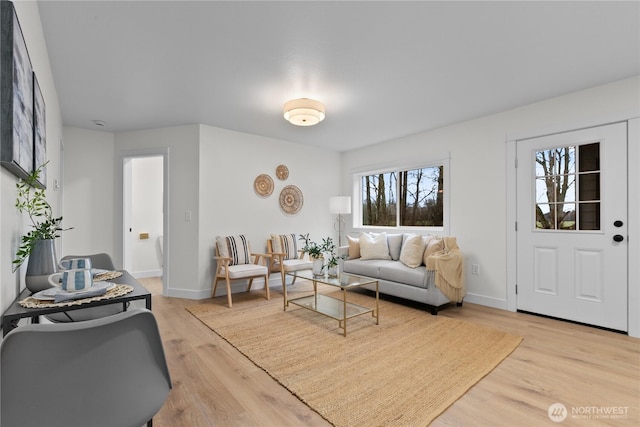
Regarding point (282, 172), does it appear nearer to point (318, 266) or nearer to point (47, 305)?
point (318, 266)

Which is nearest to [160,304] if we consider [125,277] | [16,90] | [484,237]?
[125,277]

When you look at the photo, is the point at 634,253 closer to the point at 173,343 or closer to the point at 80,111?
the point at 173,343

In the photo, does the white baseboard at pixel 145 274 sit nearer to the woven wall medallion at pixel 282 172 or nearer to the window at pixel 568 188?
the woven wall medallion at pixel 282 172

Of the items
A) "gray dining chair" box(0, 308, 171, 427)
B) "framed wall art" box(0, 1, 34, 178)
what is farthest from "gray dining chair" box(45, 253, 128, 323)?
"gray dining chair" box(0, 308, 171, 427)

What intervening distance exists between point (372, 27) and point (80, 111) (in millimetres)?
3554

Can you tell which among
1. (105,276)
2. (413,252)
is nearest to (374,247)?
(413,252)

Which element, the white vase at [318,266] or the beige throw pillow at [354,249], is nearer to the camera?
the white vase at [318,266]

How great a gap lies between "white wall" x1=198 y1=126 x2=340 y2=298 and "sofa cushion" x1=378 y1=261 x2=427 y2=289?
1790 mm

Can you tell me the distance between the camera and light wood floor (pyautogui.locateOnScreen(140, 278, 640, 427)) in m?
1.68

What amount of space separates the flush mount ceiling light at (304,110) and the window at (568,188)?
2.51 meters

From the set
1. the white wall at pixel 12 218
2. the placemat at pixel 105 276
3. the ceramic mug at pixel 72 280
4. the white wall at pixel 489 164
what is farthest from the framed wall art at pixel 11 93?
the white wall at pixel 489 164

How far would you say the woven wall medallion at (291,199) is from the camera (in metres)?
5.07

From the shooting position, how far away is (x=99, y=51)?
233 cm

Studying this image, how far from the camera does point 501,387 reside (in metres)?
1.97
